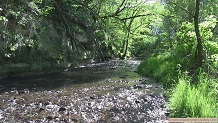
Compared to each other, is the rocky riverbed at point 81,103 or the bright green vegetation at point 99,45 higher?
the bright green vegetation at point 99,45

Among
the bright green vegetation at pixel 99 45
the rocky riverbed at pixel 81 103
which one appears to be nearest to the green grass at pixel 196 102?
the bright green vegetation at pixel 99 45

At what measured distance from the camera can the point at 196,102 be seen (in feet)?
21.5

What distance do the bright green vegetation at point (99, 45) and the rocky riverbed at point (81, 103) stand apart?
937mm

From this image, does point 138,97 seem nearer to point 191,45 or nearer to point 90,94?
point 90,94

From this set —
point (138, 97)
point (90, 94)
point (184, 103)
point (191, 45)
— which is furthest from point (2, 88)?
point (191, 45)

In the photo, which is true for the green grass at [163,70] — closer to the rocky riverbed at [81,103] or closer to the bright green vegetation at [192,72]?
the bright green vegetation at [192,72]

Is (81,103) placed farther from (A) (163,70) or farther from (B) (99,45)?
(A) (163,70)

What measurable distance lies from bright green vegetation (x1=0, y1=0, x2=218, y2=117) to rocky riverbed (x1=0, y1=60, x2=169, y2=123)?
937mm

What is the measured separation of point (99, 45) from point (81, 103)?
5.10m

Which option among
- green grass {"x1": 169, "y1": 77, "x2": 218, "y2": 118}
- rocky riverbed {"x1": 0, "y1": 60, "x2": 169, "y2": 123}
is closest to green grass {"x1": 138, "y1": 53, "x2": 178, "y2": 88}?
rocky riverbed {"x1": 0, "y1": 60, "x2": 169, "y2": 123}

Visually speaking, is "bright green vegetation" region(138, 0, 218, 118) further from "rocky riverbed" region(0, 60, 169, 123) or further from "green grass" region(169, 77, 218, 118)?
"rocky riverbed" region(0, 60, 169, 123)

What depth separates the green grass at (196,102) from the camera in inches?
242

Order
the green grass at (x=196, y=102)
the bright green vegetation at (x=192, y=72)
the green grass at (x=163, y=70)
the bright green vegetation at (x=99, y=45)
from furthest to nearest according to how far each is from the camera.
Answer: the green grass at (x=163, y=70)
the bright green vegetation at (x=99, y=45)
the bright green vegetation at (x=192, y=72)
the green grass at (x=196, y=102)

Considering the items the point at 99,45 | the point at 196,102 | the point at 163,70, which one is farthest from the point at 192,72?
the point at 99,45
